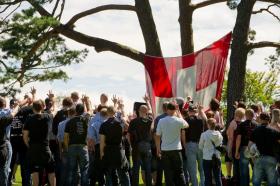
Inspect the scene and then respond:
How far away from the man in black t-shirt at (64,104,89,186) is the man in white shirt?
1.42m

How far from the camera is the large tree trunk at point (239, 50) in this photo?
20.5m

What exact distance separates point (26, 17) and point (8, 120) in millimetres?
8415

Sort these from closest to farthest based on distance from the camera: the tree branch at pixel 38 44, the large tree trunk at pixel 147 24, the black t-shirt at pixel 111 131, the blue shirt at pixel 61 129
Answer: the black t-shirt at pixel 111 131 → the blue shirt at pixel 61 129 → the tree branch at pixel 38 44 → the large tree trunk at pixel 147 24

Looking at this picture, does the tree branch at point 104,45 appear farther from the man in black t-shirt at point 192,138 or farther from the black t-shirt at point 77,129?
the black t-shirt at point 77,129

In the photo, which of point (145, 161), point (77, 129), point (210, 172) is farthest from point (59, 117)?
point (210, 172)

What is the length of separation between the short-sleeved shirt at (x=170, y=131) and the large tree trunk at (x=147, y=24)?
36.4 ft

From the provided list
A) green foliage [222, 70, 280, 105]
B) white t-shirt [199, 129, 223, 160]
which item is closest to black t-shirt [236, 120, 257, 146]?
white t-shirt [199, 129, 223, 160]

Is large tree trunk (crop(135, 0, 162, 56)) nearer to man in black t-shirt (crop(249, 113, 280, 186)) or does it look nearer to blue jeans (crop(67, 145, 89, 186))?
blue jeans (crop(67, 145, 89, 186))

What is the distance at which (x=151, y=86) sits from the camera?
683 inches

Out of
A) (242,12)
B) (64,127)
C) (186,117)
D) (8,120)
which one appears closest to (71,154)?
(64,127)

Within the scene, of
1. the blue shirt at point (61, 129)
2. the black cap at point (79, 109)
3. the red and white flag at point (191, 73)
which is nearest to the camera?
the black cap at point (79, 109)

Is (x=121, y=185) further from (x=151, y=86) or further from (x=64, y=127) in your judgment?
(x=151, y=86)

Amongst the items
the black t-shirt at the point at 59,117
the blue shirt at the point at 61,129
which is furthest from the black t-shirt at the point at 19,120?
the blue shirt at the point at 61,129

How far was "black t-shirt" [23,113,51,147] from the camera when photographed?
11.3m
